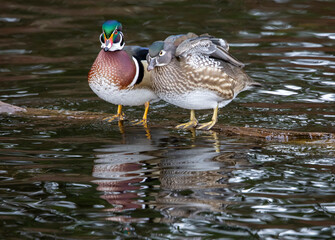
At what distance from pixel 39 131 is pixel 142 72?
123 centimetres

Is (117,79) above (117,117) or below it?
above

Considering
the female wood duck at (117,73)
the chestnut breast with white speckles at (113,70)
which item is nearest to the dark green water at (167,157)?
the female wood duck at (117,73)

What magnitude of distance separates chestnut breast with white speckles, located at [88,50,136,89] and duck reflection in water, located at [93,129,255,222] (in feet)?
1.88

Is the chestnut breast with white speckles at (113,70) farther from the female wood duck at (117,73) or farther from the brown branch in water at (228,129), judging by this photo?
the brown branch in water at (228,129)

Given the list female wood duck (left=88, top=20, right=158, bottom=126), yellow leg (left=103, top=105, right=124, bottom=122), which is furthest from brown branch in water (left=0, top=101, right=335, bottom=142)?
female wood duck (left=88, top=20, right=158, bottom=126)

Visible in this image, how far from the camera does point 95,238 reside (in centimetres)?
408

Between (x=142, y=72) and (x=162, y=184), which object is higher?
(x=142, y=72)

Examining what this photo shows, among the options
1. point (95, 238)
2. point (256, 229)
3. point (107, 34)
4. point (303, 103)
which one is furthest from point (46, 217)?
point (303, 103)

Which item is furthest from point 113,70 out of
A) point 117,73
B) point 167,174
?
A: point 167,174

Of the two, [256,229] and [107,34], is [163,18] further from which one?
[256,229]

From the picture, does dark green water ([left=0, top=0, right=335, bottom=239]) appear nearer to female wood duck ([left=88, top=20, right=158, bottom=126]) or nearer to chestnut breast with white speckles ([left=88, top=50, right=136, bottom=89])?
female wood duck ([left=88, top=20, right=158, bottom=126])

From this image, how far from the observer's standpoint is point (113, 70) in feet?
19.8

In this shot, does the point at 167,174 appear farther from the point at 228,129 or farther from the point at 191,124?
the point at 191,124

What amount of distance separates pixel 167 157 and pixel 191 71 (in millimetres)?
842
